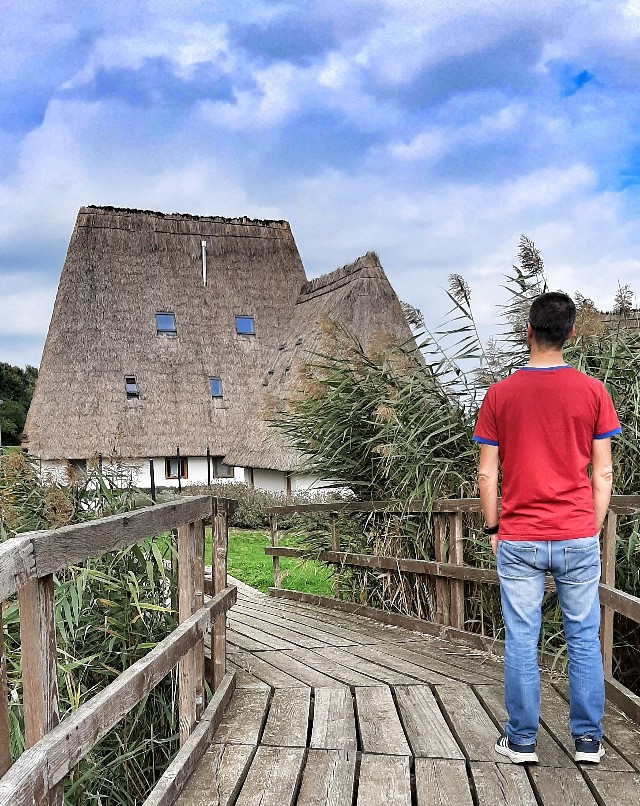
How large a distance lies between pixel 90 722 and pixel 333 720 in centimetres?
146

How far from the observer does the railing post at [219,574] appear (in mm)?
3389

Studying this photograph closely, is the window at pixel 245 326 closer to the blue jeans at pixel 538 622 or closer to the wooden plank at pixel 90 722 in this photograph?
the wooden plank at pixel 90 722

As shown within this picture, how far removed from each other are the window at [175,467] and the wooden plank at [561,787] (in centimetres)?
1949

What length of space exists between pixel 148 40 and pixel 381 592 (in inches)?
267

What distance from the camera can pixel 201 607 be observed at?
3.11 m

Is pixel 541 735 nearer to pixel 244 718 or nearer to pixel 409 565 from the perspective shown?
pixel 244 718

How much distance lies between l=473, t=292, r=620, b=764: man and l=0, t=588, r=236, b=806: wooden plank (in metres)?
1.12

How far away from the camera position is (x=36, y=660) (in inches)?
65.7

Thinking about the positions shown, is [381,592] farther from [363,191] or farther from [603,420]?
[363,191]

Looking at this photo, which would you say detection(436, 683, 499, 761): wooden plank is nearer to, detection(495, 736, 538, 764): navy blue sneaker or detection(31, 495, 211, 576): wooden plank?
detection(495, 736, 538, 764): navy blue sneaker

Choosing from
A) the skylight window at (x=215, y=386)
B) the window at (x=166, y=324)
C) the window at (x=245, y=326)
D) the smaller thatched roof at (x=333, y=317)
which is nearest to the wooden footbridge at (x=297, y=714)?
the smaller thatched roof at (x=333, y=317)

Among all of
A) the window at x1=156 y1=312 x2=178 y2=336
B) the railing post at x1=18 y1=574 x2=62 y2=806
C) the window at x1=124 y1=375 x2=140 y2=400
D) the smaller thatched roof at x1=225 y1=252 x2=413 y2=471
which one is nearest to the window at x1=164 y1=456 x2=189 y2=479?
the smaller thatched roof at x1=225 y1=252 x2=413 y2=471

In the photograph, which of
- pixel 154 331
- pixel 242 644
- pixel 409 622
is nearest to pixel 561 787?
pixel 242 644

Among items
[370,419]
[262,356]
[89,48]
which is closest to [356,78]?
[89,48]
